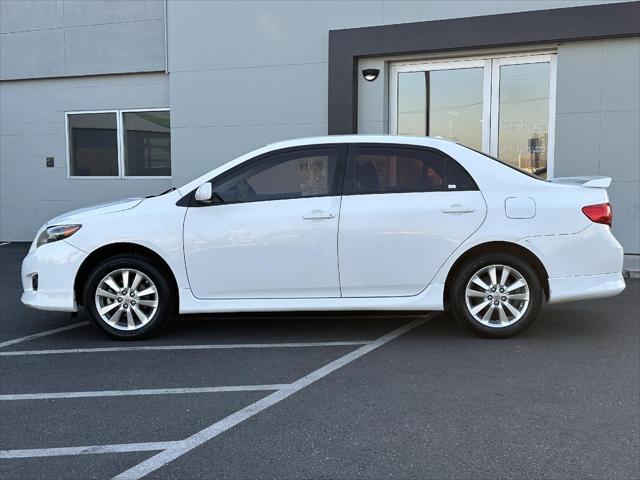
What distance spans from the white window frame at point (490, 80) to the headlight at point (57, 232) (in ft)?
22.5

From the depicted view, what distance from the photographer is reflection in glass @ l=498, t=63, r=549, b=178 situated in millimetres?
10562

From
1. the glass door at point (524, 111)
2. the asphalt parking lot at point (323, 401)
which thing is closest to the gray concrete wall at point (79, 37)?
the glass door at point (524, 111)

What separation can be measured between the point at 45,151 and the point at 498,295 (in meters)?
11.4

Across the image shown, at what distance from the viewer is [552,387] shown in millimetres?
4531

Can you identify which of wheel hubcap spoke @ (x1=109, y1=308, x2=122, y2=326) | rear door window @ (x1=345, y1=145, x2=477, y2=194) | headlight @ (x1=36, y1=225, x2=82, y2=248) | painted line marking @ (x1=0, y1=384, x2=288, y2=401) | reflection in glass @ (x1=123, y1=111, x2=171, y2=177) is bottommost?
painted line marking @ (x1=0, y1=384, x2=288, y2=401)

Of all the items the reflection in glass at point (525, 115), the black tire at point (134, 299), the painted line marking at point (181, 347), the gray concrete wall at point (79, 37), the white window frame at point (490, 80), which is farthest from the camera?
the gray concrete wall at point (79, 37)

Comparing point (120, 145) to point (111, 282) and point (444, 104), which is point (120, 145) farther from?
point (111, 282)

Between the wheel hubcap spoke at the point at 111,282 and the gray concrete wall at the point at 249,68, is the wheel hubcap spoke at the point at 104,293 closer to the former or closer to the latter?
the wheel hubcap spoke at the point at 111,282

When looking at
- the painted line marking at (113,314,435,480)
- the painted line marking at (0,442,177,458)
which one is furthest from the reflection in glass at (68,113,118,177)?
the painted line marking at (0,442,177,458)

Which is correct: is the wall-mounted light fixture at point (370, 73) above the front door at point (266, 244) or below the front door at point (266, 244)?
above

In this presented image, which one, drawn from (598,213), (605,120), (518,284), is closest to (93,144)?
(605,120)

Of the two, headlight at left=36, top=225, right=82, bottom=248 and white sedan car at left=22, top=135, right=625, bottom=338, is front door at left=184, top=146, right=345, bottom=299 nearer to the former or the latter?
white sedan car at left=22, top=135, right=625, bottom=338

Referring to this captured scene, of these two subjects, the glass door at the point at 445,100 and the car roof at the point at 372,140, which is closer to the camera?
the car roof at the point at 372,140

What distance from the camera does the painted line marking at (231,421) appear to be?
335 centimetres
